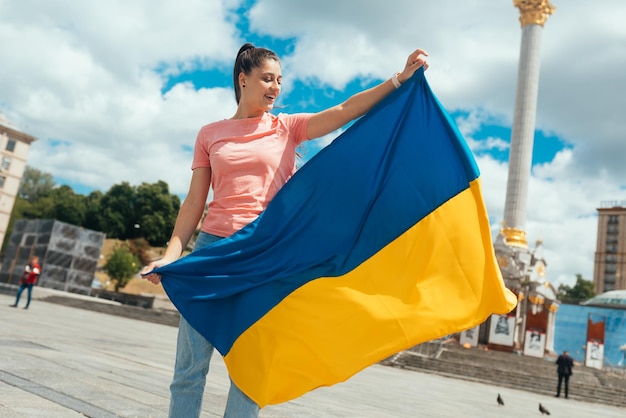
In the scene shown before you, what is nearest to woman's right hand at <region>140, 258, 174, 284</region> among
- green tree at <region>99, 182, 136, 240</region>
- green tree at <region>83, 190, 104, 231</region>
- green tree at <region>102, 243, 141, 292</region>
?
green tree at <region>102, 243, 141, 292</region>

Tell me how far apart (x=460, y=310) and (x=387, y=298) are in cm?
42

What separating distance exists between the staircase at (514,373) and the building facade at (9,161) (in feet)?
221

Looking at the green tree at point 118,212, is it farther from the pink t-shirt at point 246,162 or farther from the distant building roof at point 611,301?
the pink t-shirt at point 246,162

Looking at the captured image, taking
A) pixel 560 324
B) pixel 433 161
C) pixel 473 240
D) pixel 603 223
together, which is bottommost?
pixel 473 240

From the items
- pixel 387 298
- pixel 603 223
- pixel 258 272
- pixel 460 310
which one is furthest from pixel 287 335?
pixel 603 223

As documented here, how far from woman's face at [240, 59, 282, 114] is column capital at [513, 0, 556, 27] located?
55307 millimetres

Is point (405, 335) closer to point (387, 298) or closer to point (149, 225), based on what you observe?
point (387, 298)

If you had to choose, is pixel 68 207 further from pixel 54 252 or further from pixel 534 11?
pixel 534 11

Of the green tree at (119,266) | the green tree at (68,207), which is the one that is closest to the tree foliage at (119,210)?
the green tree at (68,207)

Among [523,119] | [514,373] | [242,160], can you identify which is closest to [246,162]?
[242,160]

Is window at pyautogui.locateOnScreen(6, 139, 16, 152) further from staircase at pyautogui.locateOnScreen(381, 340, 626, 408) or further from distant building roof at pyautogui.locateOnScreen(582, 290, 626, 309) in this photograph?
distant building roof at pyautogui.locateOnScreen(582, 290, 626, 309)

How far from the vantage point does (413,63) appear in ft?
10.4

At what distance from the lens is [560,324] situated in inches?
2450

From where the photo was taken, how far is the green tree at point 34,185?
340 ft
